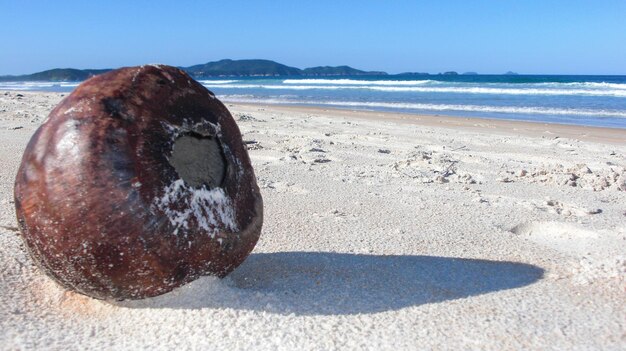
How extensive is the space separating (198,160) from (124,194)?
50 cm

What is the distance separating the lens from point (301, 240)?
372cm

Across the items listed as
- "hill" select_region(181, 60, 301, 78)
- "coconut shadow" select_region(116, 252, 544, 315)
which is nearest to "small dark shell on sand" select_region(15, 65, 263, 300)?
"coconut shadow" select_region(116, 252, 544, 315)

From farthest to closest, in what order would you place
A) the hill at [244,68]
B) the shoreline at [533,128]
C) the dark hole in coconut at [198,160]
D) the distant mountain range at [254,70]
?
the hill at [244,68] → the distant mountain range at [254,70] → the shoreline at [533,128] → the dark hole in coconut at [198,160]

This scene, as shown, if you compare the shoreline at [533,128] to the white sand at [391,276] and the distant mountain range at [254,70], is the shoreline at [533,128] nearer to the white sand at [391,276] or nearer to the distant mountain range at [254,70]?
the white sand at [391,276]

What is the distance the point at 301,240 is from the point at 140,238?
160cm

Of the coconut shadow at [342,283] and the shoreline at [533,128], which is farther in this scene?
the shoreline at [533,128]

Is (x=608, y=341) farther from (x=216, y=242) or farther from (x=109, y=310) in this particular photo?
(x=109, y=310)

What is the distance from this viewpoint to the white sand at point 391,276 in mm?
2334

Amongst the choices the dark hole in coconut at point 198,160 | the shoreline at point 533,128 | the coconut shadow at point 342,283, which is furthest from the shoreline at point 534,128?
the dark hole in coconut at point 198,160

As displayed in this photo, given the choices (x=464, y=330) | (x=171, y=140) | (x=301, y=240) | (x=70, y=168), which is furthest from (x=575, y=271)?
(x=70, y=168)

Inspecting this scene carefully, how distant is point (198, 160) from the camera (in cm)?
266

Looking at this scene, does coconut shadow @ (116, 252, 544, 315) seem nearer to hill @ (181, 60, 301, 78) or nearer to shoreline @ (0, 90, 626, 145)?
shoreline @ (0, 90, 626, 145)

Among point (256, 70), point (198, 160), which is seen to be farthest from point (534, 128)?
point (256, 70)

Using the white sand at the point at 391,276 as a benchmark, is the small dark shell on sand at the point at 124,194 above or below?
above
